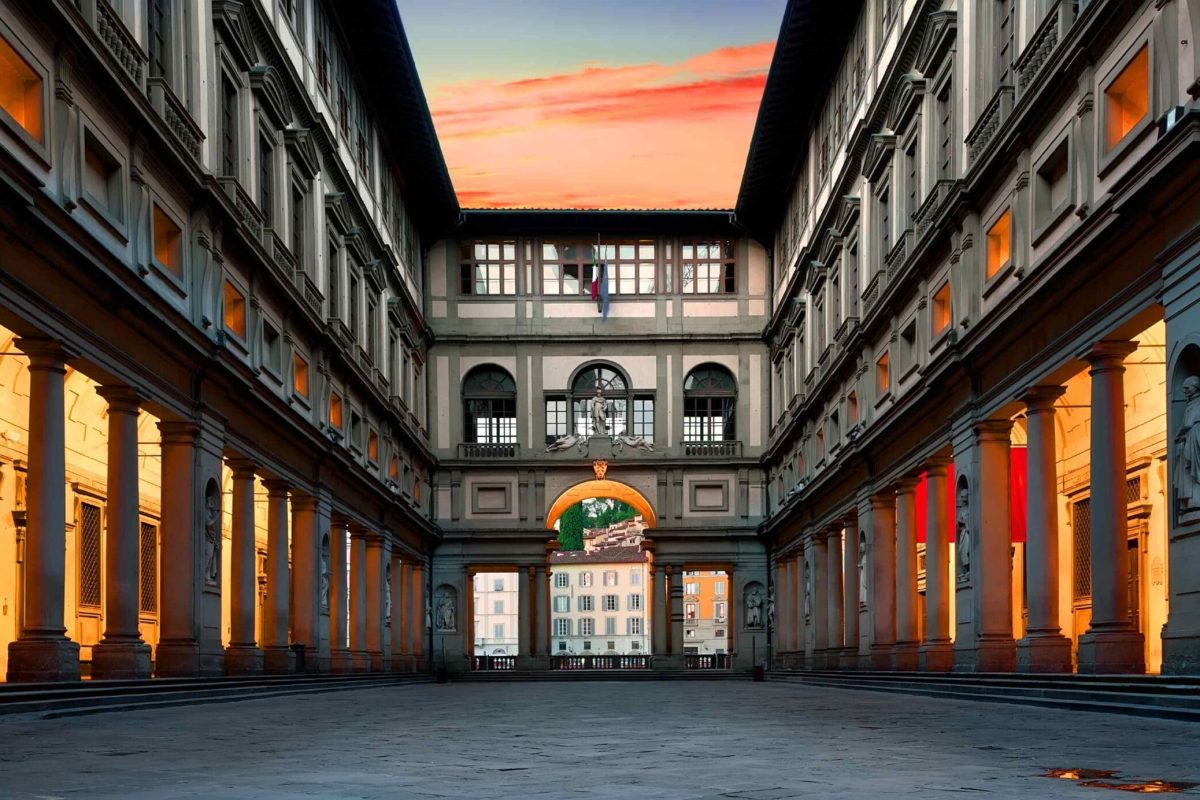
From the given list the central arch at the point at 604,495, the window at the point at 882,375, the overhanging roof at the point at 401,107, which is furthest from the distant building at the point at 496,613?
the window at the point at 882,375

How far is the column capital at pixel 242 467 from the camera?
33638 mm

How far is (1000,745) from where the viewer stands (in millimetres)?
12453

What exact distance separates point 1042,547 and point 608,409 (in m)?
39.4

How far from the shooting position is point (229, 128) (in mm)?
33156

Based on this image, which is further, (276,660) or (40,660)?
(276,660)

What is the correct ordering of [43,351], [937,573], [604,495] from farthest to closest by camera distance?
1. [604,495]
2. [937,573]
3. [43,351]

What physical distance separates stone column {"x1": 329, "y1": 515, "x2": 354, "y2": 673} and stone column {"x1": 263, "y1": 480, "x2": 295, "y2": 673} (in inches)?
261

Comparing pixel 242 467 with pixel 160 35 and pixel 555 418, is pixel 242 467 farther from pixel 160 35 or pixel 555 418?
pixel 555 418

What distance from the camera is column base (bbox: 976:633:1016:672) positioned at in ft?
95.5

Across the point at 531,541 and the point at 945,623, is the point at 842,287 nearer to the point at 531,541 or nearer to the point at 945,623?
the point at 945,623

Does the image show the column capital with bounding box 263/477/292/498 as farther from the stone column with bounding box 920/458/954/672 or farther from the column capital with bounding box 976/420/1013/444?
the column capital with bounding box 976/420/1013/444

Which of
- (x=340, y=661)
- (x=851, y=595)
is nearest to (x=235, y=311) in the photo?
(x=340, y=661)

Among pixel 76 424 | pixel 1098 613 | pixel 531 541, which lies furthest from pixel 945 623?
pixel 531 541

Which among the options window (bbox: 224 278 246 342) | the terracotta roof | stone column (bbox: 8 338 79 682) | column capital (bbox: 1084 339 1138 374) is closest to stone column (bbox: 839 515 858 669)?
window (bbox: 224 278 246 342)
